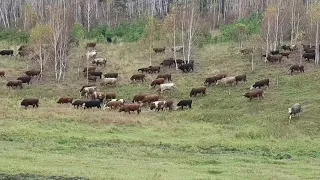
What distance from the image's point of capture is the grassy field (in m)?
22.4

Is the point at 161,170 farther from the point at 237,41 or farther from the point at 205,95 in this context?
the point at 237,41

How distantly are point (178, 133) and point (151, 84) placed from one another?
16584 mm

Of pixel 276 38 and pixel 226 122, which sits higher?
pixel 276 38

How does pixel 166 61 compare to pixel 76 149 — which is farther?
pixel 166 61

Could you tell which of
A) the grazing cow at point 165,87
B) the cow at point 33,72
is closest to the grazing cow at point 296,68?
the grazing cow at point 165,87

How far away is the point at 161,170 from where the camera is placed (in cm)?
2192

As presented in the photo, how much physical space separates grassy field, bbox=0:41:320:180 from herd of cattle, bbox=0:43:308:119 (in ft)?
2.59

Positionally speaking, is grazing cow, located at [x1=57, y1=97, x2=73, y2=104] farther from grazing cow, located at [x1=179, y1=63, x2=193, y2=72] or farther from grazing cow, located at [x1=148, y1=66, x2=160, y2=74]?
grazing cow, located at [x1=179, y1=63, x2=193, y2=72]

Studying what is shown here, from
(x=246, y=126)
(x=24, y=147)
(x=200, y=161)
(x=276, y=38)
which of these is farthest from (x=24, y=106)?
(x=276, y=38)

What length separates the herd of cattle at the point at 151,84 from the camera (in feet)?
138

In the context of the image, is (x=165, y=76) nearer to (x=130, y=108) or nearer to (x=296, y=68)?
(x=130, y=108)

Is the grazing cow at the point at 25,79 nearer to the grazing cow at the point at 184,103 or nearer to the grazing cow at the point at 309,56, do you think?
the grazing cow at the point at 184,103

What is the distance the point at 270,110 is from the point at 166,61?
18.7 m

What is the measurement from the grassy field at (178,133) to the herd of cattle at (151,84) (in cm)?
79
